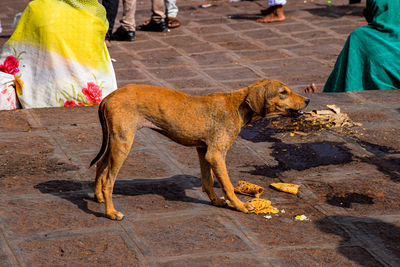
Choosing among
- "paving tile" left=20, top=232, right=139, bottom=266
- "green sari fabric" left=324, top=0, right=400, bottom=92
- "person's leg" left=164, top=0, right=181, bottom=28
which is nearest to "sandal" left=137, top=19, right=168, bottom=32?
"person's leg" left=164, top=0, right=181, bottom=28

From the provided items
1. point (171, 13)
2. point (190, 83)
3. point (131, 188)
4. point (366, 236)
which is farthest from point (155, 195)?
point (171, 13)

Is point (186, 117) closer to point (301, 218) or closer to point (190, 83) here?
point (301, 218)

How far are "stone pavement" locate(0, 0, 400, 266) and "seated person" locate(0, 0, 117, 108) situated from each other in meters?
0.22

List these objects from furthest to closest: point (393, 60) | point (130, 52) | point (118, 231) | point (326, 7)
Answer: point (326, 7)
point (130, 52)
point (393, 60)
point (118, 231)

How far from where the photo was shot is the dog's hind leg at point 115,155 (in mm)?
4078

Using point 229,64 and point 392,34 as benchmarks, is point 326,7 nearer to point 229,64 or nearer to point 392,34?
point 229,64

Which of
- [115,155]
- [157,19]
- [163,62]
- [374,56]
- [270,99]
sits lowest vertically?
[163,62]

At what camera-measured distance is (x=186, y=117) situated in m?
4.22

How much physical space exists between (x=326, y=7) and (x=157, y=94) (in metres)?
10.1

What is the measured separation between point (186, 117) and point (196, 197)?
2.51ft

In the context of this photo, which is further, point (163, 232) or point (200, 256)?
point (163, 232)

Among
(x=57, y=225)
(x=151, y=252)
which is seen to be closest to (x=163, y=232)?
(x=151, y=252)

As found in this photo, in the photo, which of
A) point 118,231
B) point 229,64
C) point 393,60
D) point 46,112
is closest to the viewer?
point 118,231

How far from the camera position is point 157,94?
4184 millimetres
